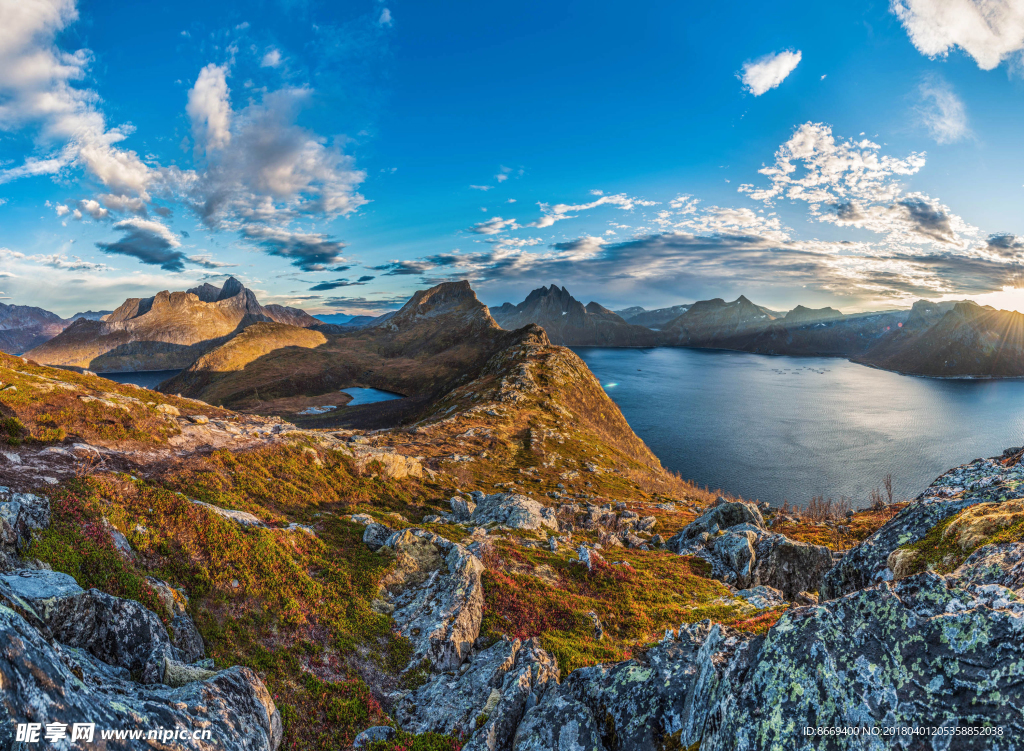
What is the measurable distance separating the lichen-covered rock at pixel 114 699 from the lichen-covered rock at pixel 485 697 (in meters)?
5.62

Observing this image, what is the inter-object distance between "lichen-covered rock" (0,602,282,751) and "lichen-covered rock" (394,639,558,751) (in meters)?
5.62

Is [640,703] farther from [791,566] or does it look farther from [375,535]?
[791,566]

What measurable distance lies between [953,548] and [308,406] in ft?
650

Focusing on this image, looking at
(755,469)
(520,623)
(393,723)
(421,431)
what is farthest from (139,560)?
(755,469)

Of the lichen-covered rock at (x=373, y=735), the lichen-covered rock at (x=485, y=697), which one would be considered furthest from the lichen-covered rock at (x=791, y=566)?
the lichen-covered rock at (x=373, y=735)

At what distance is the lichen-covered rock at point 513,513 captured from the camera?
40.1m

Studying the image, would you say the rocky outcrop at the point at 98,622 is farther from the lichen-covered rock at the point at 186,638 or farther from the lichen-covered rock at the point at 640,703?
the lichen-covered rock at the point at 640,703

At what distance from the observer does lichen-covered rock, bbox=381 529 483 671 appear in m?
19.2

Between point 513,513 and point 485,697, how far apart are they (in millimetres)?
25054

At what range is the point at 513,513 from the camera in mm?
41344

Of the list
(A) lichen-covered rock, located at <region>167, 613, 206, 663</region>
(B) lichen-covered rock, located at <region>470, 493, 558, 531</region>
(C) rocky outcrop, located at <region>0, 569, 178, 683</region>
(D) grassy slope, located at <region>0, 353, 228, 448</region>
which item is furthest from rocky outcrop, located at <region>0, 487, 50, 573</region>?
(B) lichen-covered rock, located at <region>470, 493, 558, 531</region>

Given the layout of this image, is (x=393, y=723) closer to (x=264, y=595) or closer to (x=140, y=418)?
(x=264, y=595)

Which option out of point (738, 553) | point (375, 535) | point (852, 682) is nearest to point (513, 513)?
point (375, 535)

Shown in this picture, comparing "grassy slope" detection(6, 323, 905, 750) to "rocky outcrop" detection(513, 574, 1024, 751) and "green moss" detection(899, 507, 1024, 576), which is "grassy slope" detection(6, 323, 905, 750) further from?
"green moss" detection(899, 507, 1024, 576)
